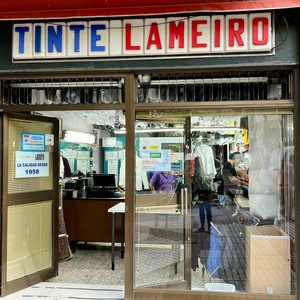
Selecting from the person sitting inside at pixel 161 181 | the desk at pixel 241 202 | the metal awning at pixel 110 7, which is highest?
the metal awning at pixel 110 7

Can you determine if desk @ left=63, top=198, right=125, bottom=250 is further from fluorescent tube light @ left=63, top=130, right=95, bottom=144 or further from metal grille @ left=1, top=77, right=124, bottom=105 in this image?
metal grille @ left=1, top=77, right=124, bottom=105

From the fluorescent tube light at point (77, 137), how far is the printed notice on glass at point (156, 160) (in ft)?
12.3

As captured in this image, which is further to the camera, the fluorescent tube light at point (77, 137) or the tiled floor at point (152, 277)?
the fluorescent tube light at point (77, 137)

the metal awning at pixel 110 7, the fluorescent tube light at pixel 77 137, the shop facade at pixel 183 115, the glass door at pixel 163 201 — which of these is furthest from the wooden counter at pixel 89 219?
the metal awning at pixel 110 7

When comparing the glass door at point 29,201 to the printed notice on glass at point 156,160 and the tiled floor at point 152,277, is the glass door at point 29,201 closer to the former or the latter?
the tiled floor at point 152,277

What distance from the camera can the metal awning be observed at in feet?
9.91

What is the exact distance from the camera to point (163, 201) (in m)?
3.73

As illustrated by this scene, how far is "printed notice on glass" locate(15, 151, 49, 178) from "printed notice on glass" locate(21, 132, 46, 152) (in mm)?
58

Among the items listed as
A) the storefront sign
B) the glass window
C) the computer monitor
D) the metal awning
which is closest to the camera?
the metal awning

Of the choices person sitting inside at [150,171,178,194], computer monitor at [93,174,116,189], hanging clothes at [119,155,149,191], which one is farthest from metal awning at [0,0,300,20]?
computer monitor at [93,174,116,189]

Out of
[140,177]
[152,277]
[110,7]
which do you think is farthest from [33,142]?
[152,277]

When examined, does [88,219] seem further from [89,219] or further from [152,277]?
[152,277]

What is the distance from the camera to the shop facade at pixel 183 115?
3.20 meters

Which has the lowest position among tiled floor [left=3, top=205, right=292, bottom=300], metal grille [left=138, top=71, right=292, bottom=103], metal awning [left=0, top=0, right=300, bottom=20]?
tiled floor [left=3, top=205, right=292, bottom=300]
